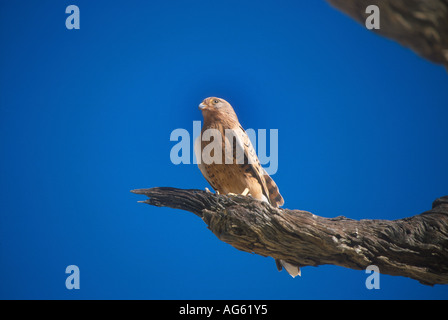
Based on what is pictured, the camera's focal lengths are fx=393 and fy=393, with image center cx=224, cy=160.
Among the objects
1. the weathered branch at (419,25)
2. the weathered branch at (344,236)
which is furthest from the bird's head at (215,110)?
the weathered branch at (419,25)

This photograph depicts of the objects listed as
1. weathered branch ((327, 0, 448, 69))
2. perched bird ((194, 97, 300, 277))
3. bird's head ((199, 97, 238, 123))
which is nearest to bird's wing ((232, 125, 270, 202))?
perched bird ((194, 97, 300, 277))

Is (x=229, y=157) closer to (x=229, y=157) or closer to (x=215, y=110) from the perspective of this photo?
(x=229, y=157)

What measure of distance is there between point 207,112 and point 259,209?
0.93 metres

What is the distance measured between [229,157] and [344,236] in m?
0.93

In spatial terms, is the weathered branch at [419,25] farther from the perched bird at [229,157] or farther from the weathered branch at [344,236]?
the perched bird at [229,157]

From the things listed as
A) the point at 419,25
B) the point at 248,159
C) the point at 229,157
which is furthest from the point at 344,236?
the point at 419,25

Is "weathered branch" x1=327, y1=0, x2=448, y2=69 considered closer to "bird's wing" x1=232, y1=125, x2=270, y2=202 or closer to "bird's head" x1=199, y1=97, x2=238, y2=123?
"bird's wing" x1=232, y1=125, x2=270, y2=202

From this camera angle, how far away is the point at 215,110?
285 cm

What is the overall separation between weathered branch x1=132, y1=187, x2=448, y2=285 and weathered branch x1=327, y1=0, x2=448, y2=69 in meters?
1.59

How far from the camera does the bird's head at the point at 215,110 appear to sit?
285 centimetres

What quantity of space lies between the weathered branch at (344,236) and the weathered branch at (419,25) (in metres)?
1.59

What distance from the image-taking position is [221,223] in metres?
2.30

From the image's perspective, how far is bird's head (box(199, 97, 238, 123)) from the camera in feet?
9.34
